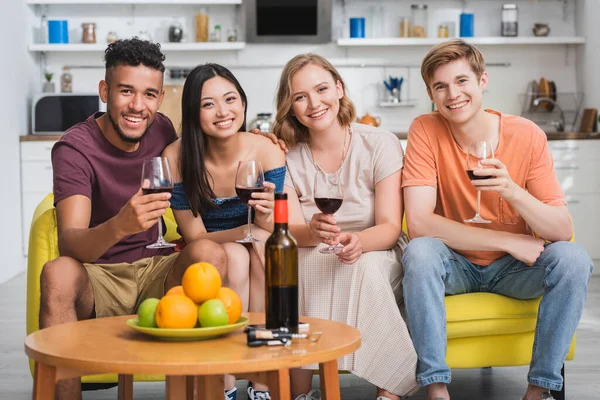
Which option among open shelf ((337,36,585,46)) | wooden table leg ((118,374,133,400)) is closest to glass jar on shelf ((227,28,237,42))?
open shelf ((337,36,585,46))

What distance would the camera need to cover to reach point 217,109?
2689 mm

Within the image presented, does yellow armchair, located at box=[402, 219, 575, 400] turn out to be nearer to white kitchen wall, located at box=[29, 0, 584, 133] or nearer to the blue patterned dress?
the blue patterned dress

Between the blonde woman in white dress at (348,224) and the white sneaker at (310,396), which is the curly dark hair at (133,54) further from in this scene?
the white sneaker at (310,396)

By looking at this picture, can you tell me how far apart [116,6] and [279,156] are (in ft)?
14.4

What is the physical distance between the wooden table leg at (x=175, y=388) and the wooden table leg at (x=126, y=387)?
Answer: 52cm

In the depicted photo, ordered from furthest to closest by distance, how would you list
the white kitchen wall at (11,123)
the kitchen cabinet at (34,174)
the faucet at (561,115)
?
1. the faucet at (561,115)
2. the kitchen cabinet at (34,174)
3. the white kitchen wall at (11,123)

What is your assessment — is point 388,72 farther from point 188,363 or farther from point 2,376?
point 188,363

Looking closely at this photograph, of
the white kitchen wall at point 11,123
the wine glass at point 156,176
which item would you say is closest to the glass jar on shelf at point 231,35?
the white kitchen wall at point 11,123

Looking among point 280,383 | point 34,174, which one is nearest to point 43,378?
point 280,383

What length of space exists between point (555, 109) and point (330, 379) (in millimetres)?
5287

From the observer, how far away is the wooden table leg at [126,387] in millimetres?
2326

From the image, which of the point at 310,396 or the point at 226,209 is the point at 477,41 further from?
the point at 310,396

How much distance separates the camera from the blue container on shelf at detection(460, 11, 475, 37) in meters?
6.54

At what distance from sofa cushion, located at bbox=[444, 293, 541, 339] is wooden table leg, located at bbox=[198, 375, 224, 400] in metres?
0.89
